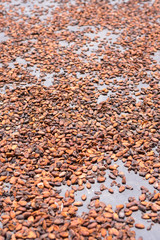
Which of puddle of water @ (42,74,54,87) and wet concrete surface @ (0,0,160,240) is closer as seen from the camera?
wet concrete surface @ (0,0,160,240)

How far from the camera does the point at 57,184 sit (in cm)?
231

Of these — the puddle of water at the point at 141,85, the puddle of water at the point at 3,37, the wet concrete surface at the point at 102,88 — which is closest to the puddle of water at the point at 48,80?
the wet concrete surface at the point at 102,88

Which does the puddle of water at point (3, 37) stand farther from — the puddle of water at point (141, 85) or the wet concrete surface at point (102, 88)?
the puddle of water at point (141, 85)

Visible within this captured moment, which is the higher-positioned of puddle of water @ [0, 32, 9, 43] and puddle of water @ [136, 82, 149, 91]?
puddle of water @ [0, 32, 9, 43]

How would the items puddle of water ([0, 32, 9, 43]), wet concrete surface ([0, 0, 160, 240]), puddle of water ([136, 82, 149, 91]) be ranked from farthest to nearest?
puddle of water ([0, 32, 9, 43]) → puddle of water ([136, 82, 149, 91]) → wet concrete surface ([0, 0, 160, 240])

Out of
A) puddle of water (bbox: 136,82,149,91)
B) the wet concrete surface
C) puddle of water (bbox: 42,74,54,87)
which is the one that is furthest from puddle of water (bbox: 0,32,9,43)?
puddle of water (bbox: 136,82,149,91)

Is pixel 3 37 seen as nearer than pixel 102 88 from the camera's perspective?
No

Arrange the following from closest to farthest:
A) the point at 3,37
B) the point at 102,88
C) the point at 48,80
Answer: the point at 102,88 → the point at 48,80 → the point at 3,37

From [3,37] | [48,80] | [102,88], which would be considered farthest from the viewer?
[3,37]

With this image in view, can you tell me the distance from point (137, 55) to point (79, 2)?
86.8 inches

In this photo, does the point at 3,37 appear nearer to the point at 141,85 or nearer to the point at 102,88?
the point at 102,88

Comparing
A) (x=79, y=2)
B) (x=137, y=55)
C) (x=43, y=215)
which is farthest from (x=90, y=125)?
(x=79, y=2)

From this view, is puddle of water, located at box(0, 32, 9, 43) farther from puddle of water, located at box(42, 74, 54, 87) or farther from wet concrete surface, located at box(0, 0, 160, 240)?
puddle of water, located at box(42, 74, 54, 87)

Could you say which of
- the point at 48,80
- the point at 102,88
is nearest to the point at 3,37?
the point at 48,80
